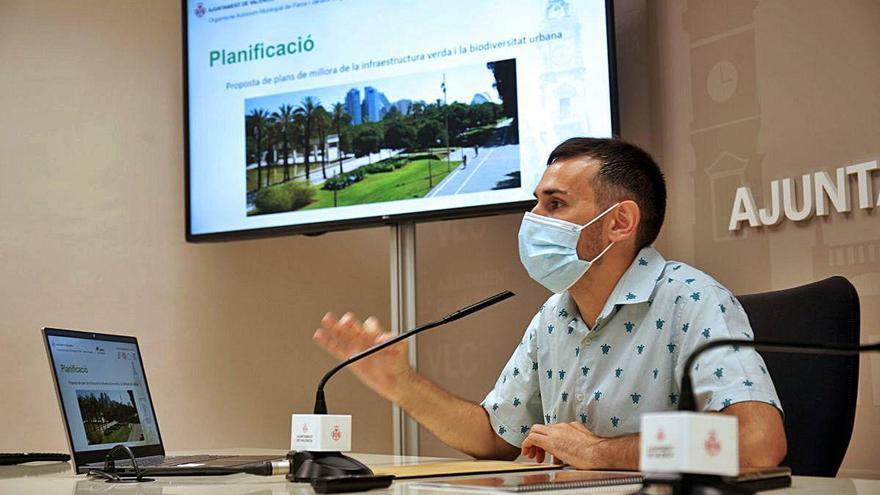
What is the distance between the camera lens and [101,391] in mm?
Answer: 1965

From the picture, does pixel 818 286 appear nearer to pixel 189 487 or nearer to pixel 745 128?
pixel 745 128

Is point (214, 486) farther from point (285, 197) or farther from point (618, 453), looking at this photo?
point (285, 197)

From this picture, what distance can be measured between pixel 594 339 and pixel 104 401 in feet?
3.27

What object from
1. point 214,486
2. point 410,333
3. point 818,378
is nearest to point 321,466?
point 214,486

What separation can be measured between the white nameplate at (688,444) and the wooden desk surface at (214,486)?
1.31 ft

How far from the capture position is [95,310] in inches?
125

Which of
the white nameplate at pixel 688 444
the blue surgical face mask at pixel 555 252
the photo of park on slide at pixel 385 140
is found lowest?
the white nameplate at pixel 688 444

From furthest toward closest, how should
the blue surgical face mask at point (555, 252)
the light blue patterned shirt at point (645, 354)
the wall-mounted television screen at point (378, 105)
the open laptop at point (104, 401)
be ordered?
1. the wall-mounted television screen at point (378, 105)
2. the blue surgical face mask at point (555, 252)
3. the open laptop at point (104, 401)
4. the light blue patterned shirt at point (645, 354)

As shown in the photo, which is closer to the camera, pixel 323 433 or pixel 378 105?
pixel 323 433

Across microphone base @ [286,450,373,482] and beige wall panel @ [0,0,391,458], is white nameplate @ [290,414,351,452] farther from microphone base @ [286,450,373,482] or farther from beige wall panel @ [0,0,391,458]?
beige wall panel @ [0,0,391,458]

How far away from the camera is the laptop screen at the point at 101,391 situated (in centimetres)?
185

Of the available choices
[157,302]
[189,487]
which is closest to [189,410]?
[157,302]

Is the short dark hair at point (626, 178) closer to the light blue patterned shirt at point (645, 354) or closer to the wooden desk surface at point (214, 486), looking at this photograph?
the light blue patterned shirt at point (645, 354)

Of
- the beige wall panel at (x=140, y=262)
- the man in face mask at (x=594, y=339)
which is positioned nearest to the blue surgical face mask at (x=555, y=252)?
the man in face mask at (x=594, y=339)
